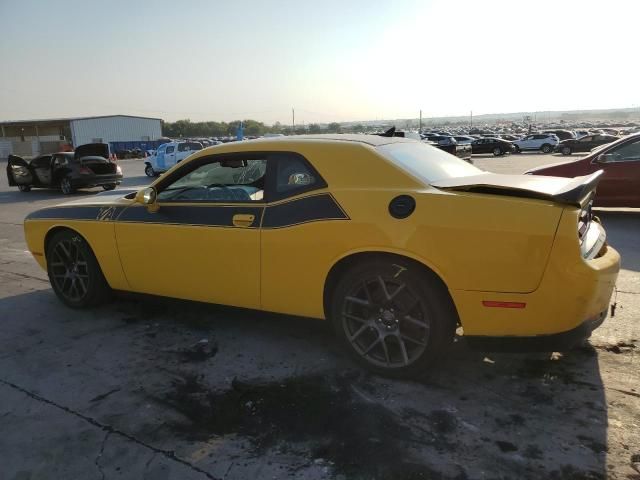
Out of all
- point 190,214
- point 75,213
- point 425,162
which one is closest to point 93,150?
point 75,213

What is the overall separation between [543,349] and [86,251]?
391 centimetres

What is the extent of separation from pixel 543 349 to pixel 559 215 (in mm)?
784

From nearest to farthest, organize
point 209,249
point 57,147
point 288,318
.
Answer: point 209,249, point 288,318, point 57,147

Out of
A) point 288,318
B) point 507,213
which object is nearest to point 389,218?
point 507,213

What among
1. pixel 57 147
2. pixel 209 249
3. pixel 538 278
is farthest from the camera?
pixel 57 147

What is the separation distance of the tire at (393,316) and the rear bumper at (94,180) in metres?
16.0

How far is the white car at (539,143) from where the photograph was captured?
38438 millimetres

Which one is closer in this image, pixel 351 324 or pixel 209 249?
pixel 351 324

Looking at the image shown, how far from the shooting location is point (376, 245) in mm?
3266

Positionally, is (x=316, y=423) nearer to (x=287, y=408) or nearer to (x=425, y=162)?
(x=287, y=408)

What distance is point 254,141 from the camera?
405 centimetres

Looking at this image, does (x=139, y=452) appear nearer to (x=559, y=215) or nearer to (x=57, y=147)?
(x=559, y=215)

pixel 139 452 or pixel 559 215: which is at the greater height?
pixel 559 215

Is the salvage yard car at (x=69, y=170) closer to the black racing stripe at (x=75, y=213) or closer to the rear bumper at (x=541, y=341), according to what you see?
the black racing stripe at (x=75, y=213)
